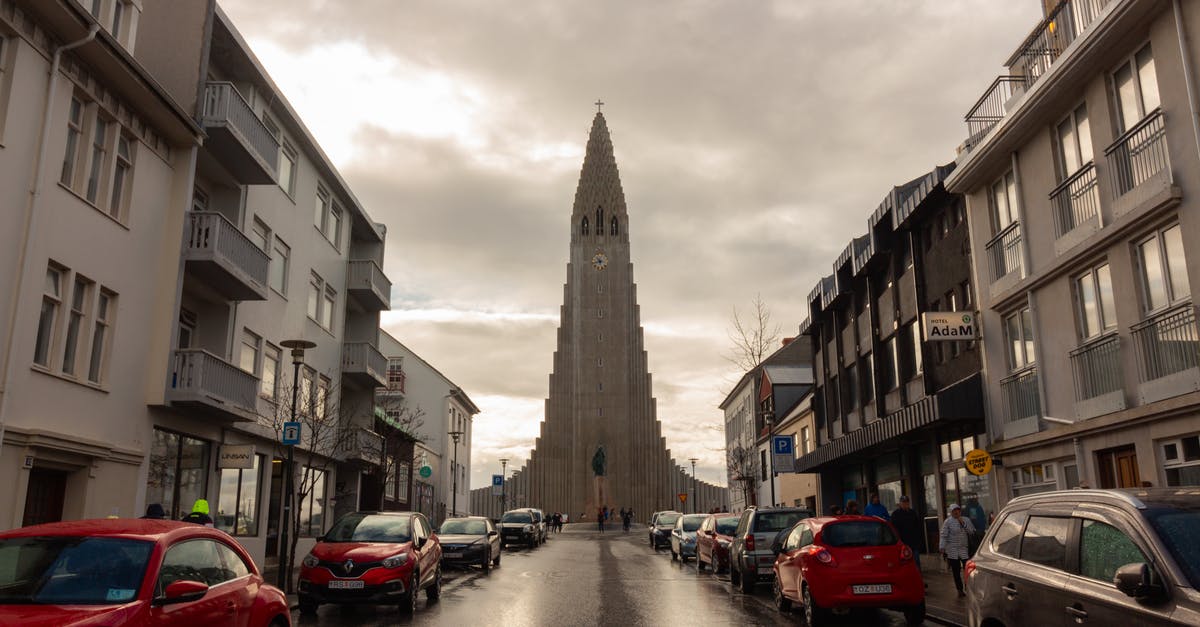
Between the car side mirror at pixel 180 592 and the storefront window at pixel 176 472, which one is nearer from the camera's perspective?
the car side mirror at pixel 180 592

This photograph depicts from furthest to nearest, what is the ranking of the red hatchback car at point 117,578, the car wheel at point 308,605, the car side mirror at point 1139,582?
1. the car wheel at point 308,605
2. the red hatchback car at point 117,578
3. the car side mirror at point 1139,582

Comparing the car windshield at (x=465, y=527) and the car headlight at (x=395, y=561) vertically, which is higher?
the car windshield at (x=465, y=527)

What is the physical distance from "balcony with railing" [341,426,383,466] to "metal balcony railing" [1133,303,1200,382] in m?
21.3

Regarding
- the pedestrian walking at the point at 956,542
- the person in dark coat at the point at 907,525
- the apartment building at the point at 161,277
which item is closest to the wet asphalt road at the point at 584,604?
the pedestrian walking at the point at 956,542

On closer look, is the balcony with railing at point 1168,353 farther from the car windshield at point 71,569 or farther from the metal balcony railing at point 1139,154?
the car windshield at point 71,569

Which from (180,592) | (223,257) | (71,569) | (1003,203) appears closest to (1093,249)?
(1003,203)

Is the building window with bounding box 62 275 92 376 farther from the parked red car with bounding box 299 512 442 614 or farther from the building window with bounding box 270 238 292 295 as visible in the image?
the building window with bounding box 270 238 292 295

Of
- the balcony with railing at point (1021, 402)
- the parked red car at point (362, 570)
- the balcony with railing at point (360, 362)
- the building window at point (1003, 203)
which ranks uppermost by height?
the building window at point (1003, 203)

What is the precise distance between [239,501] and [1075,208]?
2023 centimetres

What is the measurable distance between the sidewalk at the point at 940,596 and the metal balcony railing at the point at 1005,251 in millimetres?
6671

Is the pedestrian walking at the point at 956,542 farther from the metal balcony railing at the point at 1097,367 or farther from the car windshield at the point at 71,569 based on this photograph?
the car windshield at the point at 71,569

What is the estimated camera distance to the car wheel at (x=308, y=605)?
14.0 meters

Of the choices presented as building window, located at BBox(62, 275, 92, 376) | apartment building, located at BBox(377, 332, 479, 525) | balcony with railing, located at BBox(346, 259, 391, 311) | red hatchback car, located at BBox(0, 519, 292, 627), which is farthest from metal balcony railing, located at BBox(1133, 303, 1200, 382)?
apartment building, located at BBox(377, 332, 479, 525)

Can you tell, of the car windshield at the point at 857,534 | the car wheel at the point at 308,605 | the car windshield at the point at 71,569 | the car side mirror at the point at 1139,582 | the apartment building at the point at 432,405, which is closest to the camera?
the car side mirror at the point at 1139,582
